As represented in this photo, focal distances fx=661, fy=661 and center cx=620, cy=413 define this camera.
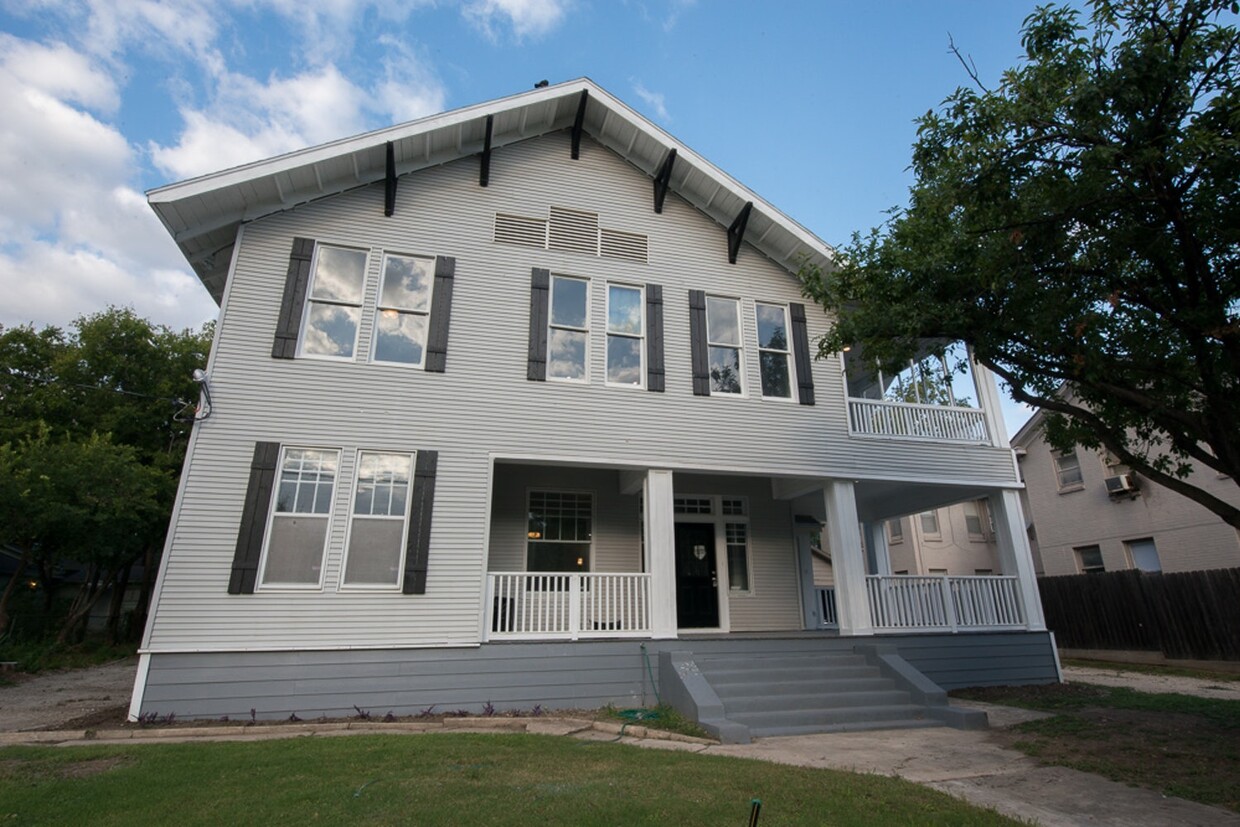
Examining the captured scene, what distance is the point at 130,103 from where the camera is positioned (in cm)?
1345

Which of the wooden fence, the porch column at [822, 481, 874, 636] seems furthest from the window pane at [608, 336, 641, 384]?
the wooden fence

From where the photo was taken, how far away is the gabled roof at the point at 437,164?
31.7ft

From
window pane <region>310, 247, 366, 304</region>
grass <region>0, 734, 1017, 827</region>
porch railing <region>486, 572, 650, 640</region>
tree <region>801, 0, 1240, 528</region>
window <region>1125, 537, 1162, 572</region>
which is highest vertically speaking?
window pane <region>310, 247, 366, 304</region>

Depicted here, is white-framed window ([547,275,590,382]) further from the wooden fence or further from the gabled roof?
the wooden fence

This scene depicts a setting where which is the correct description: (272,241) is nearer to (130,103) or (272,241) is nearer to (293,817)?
(130,103)

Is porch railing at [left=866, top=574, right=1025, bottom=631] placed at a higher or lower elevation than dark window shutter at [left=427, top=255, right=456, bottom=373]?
lower

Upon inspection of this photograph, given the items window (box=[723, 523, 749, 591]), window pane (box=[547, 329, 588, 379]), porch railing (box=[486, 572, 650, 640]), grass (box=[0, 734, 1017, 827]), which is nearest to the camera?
grass (box=[0, 734, 1017, 827])

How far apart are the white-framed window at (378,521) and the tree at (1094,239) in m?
6.51

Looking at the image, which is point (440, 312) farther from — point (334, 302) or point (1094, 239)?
point (1094, 239)

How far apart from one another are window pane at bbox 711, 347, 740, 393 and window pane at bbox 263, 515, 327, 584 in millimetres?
6541

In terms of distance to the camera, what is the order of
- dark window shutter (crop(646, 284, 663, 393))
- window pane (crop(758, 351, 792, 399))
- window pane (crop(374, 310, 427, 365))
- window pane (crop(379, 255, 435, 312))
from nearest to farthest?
window pane (crop(374, 310, 427, 365)) < window pane (crop(379, 255, 435, 312)) < dark window shutter (crop(646, 284, 663, 393)) < window pane (crop(758, 351, 792, 399))

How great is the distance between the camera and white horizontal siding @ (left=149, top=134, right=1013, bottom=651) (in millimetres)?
8641

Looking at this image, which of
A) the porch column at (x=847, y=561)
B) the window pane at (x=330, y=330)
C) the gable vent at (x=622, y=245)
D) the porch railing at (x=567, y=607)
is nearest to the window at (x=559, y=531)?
the porch railing at (x=567, y=607)

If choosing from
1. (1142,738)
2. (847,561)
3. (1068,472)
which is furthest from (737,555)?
(1068,472)
